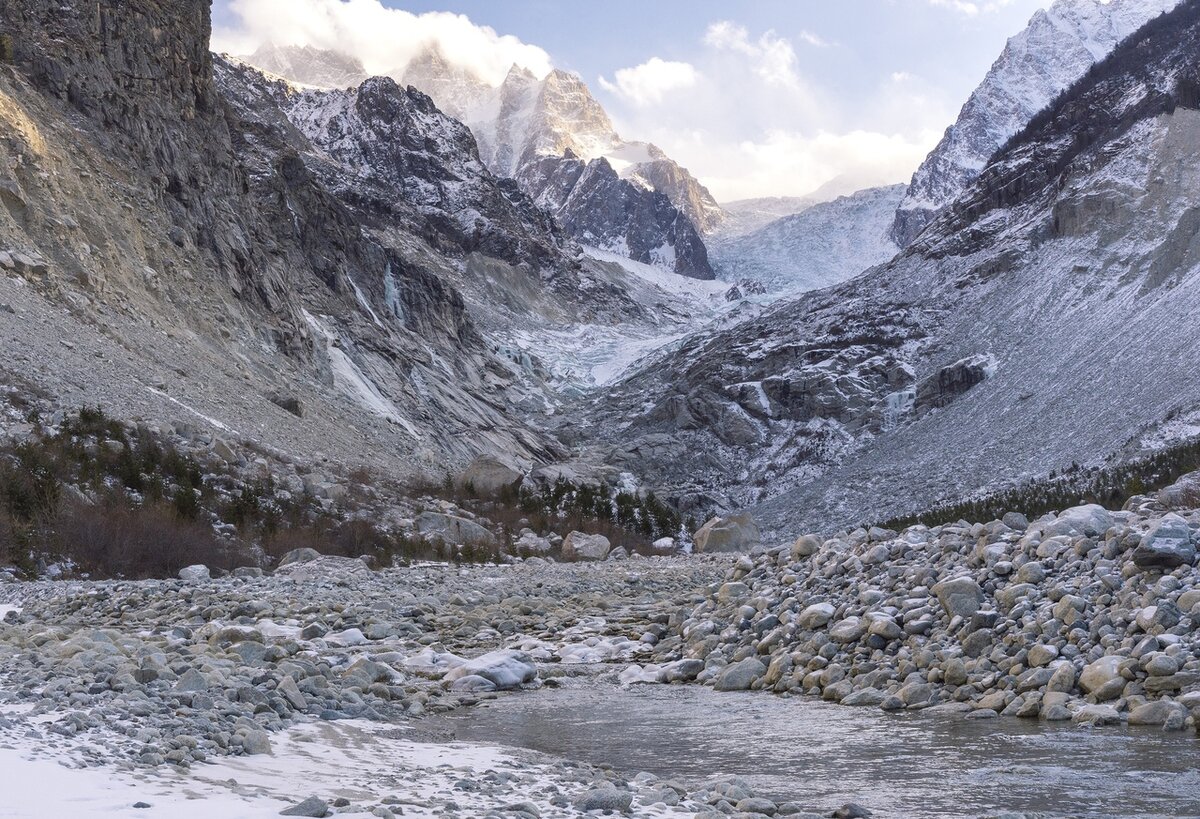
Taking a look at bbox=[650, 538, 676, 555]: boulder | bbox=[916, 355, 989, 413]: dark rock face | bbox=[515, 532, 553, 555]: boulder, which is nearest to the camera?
bbox=[515, 532, 553, 555]: boulder

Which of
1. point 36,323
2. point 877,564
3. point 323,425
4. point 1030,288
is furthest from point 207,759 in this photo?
point 1030,288

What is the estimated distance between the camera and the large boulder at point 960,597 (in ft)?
42.0

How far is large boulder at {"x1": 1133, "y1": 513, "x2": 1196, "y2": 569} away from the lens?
38.9 ft

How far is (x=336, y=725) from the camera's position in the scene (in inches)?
396

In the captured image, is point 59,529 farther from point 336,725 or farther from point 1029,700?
point 1029,700

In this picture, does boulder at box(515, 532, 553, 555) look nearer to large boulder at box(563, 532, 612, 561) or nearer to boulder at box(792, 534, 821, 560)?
large boulder at box(563, 532, 612, 561)

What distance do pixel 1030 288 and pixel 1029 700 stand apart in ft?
299

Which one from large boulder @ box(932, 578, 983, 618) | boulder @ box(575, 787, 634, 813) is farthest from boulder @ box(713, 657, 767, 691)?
boulder @ box(575, 787, 634, 813)

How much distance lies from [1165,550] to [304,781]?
9.69m

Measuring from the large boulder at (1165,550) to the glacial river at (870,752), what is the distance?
3010mm

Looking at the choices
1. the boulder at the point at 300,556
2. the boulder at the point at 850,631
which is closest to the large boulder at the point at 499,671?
the boulder at the point at 850,631

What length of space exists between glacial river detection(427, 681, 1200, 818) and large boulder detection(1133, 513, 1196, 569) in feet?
Result: 9.87

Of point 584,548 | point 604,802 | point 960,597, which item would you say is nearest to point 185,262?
point 584,548

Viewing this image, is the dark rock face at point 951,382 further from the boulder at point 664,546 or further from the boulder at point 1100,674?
the boulder at point 1100,674
